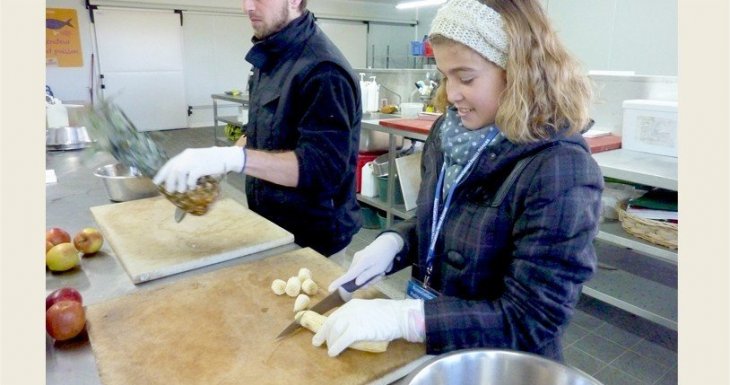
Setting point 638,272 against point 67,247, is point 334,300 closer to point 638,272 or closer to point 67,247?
point 67,247

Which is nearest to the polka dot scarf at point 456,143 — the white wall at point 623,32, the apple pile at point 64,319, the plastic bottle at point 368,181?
the apple pile at point 64,319

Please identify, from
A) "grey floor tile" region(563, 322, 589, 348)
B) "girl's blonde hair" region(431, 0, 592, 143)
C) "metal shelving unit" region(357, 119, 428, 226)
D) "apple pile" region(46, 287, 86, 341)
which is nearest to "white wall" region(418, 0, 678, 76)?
"metal shelving unit" region(357, 119, 428, 226)

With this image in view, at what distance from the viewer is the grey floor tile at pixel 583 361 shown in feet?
7.40

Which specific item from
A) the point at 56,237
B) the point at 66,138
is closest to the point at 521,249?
the point at 56,237

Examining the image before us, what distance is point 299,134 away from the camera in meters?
1.54

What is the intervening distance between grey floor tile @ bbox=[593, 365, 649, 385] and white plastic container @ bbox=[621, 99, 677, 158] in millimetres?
1081

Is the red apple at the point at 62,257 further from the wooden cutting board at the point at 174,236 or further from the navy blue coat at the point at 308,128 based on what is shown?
the navy blue coat at the point at 308,128

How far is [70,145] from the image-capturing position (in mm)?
2824

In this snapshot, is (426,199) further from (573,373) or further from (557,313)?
(573,373)

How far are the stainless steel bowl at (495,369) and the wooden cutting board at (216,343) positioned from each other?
14 centimetres

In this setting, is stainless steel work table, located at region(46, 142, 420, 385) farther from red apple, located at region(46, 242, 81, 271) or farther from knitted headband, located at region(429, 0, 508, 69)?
knitted headband, located at region(429, 0, 508, 69)

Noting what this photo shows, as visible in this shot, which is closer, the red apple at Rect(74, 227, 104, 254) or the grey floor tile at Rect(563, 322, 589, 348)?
the red apple at Rect(74, 227, 104, 254)

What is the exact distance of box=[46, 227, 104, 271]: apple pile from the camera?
3.98 ft
